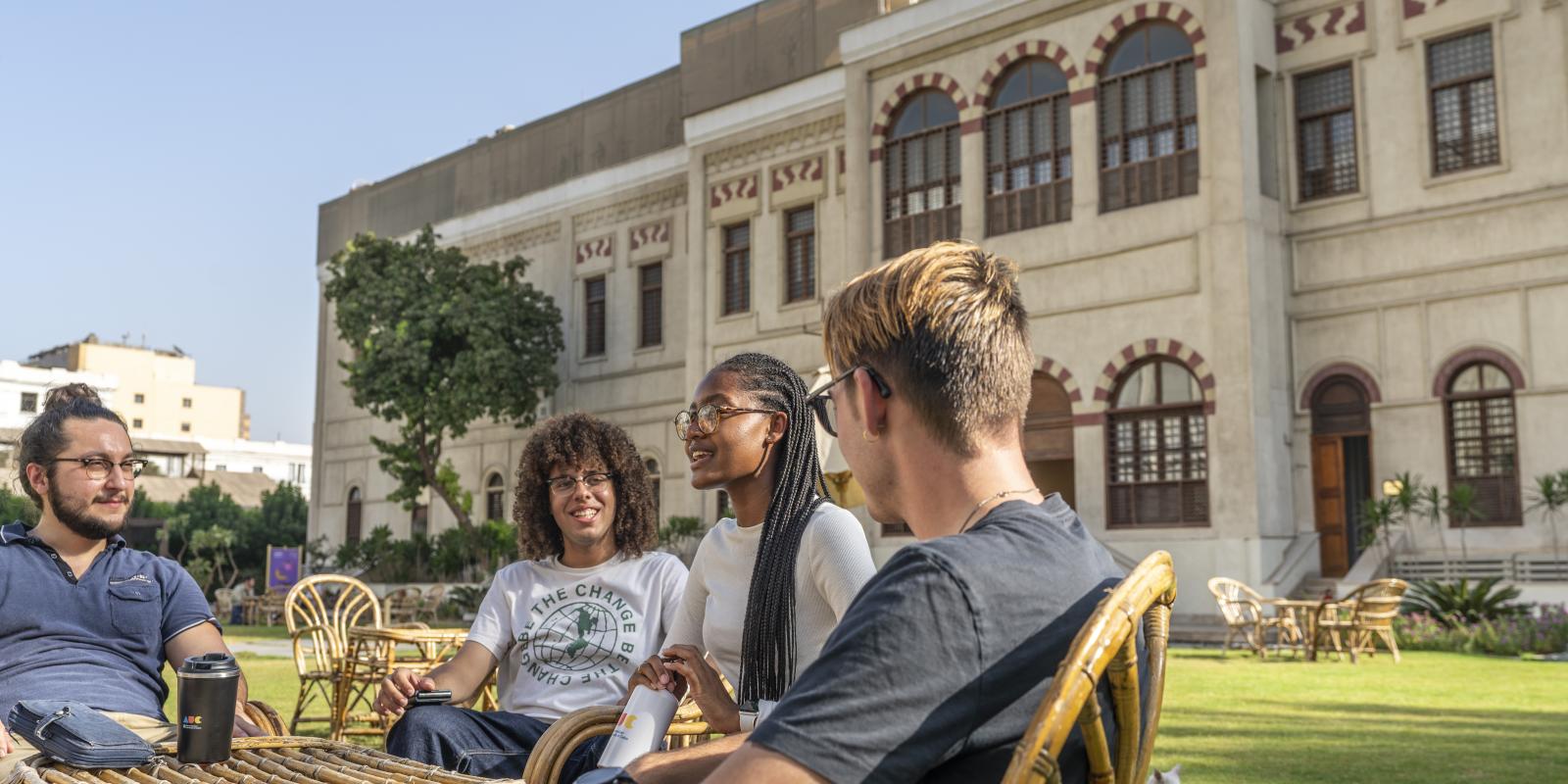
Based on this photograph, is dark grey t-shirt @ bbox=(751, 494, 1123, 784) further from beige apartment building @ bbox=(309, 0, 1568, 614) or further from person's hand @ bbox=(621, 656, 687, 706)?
beige apartment building @ bbox=(309, 0, 1568, 614)

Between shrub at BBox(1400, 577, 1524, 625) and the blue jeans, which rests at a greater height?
the blue jeans

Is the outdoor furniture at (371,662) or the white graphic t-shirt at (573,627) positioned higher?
the white graphic t-shirt at (573,627)

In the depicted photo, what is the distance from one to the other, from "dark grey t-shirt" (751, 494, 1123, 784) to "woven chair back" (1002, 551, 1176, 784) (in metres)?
0.06

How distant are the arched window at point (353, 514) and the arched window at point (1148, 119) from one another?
66.7ft

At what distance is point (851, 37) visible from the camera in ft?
69.1

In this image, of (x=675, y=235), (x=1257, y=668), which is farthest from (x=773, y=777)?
(x=675, y=235)

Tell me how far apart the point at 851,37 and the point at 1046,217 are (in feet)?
15.4

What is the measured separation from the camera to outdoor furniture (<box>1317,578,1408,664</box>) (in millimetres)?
12359

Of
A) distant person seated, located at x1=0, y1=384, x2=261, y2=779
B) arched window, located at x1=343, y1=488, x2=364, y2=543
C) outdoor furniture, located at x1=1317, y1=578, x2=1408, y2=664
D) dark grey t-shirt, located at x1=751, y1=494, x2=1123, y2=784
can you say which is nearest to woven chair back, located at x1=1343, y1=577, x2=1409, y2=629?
outdoor furniture, located at x1=1317, y1=578, x2=1408, y2=664

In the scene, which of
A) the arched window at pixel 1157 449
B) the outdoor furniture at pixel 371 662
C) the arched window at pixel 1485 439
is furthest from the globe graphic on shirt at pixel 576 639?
the arched window at pixel 1485 439

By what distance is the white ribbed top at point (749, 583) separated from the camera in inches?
109

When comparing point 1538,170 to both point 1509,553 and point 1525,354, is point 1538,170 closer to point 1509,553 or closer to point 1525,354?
point 1525,354

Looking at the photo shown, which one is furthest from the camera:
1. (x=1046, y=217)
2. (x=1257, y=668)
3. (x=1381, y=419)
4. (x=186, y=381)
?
(x=186, y=381)

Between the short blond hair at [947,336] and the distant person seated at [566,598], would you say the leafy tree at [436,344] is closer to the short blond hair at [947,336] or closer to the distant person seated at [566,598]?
the distant person seated at [566,598]
